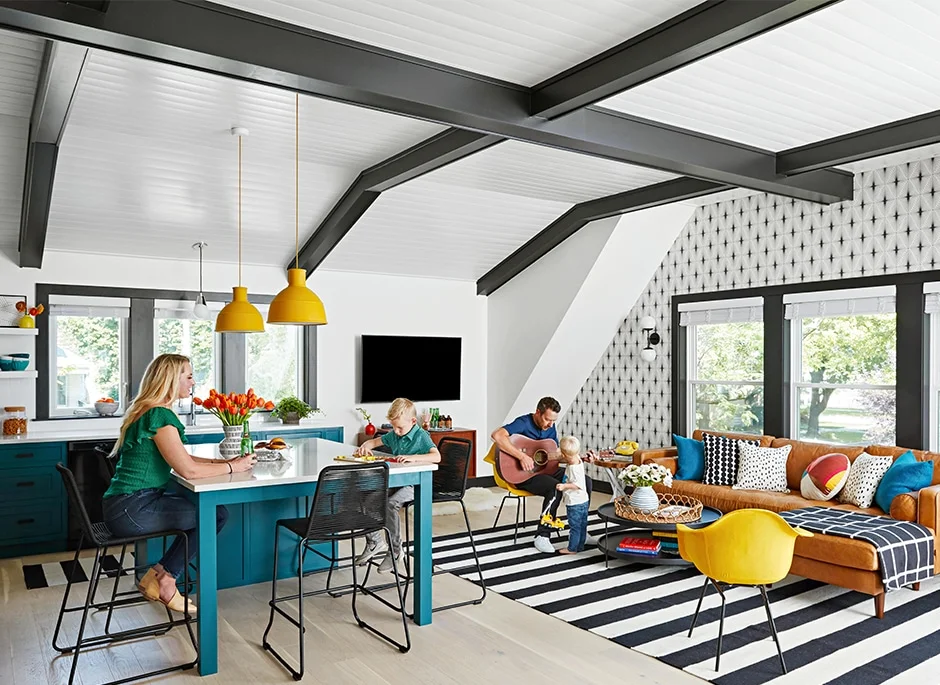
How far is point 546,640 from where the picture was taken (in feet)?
→ 12.9

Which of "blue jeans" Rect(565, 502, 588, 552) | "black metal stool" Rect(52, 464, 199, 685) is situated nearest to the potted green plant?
"blue jeans" Rect(565, 502, 588, 552)

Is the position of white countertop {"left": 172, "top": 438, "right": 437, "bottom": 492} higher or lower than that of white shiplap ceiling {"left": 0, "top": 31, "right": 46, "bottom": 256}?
lower

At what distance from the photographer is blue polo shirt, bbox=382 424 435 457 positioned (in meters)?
4.66

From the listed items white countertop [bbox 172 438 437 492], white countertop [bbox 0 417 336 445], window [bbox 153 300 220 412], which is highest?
window [bbox 153 300 220 412]

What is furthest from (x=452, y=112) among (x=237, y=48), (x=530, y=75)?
(x=237, y=48)

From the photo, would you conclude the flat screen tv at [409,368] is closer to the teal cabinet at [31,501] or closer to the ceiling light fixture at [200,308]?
the ceiling light fixture at [200,308]

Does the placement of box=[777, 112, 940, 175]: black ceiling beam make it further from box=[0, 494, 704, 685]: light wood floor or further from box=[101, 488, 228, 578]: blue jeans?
box=[101, 488, 228, 578]: blue jeans

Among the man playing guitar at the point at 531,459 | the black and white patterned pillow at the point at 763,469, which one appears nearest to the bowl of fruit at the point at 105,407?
the man playing guitar at the point at 531,459

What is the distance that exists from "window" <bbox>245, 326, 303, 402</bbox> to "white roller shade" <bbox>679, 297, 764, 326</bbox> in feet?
12.1

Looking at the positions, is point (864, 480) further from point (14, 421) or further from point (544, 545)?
point (14, 421)

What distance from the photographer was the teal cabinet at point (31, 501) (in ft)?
18.2

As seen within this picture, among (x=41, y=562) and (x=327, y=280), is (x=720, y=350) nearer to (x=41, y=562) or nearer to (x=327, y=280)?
(x=327, y=280)

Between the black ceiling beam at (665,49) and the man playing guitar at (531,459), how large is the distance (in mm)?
2705

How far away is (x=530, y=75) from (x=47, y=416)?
16.0 ft
